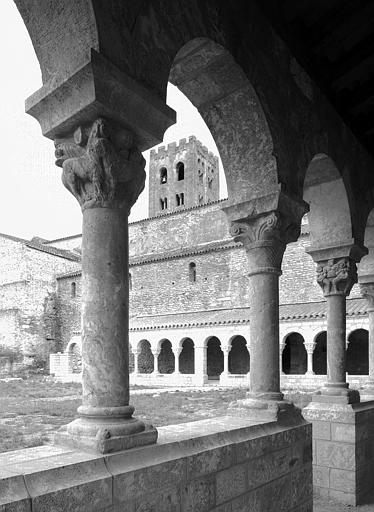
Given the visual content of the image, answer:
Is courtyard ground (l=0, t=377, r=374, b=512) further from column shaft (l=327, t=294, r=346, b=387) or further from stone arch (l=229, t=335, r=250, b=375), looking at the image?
stone arch (l=229, t=335, r=250, b=375)

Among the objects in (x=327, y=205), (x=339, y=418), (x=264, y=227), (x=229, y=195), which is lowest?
(x=339, y=418)

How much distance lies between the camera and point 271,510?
3.14 meters

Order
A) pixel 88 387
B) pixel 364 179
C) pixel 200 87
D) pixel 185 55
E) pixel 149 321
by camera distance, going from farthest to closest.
A: 1. pixel 149 321
2. pixel 364 179
3. pixel 200 87
4. pixel 185 55
5. pixel 88 387

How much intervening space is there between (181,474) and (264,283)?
1.71 metres

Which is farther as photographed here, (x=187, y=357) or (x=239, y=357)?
(x=187, y=357)

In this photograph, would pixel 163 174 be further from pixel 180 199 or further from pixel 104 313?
pixel 104 313

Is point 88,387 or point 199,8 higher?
point 199,8

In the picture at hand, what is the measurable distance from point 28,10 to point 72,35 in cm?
29

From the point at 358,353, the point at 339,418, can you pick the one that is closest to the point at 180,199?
the point at 358,353

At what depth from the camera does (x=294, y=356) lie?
20.0 m

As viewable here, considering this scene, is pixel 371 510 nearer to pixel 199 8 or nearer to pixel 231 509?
pixel 231 509

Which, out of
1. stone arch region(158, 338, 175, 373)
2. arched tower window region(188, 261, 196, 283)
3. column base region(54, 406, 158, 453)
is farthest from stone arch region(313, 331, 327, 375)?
column base region(54, 406, 158, 453)

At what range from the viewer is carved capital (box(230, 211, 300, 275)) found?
148 inches

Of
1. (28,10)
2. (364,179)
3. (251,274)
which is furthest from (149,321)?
(28,10)
